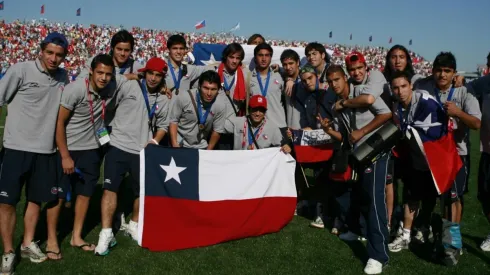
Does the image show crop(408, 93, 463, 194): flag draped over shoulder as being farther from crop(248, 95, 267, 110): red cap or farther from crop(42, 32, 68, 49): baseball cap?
crop(42, 32, 68, 49): baseball cap

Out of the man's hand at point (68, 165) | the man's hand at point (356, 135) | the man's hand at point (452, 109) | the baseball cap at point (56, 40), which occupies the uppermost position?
the baseball cap at point (56, 40)

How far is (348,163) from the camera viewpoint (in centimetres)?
500

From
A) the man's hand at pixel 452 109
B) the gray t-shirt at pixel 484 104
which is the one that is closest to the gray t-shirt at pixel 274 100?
the man's hand at pixel 452 109

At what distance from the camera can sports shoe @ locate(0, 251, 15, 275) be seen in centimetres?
434

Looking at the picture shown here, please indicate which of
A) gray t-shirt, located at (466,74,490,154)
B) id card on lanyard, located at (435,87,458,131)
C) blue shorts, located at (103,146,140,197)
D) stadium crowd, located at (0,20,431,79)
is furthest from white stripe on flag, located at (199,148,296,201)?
stadium crowd, located at (0,20,431,79)

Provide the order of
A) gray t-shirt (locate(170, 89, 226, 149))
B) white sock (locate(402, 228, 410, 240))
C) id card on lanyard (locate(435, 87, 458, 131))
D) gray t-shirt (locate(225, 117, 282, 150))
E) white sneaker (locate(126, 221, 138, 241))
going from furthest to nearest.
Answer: gray t-shirt (locate(225, 117, 282, 150)) → gray t-shirt (locate(170, 89, 226, 149)) → white sneaker (locate(126, 221, 138, 241)) → white sock (locate(402, 228, 410, 240)) → id card on lanyard (locate(435, 87, 458, 131))

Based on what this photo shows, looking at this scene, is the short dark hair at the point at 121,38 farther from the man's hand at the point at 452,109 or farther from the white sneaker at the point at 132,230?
the man's hand at the point at 452,109

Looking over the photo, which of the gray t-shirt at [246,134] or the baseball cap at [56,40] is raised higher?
the baseball cap at [56,40]

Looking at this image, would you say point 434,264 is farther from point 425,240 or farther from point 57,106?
point 57,106

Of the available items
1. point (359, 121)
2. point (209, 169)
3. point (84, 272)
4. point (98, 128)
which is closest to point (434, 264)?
point (359, 121)

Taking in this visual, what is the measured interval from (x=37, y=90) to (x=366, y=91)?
3528 mm

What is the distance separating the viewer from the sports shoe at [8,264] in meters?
4.34

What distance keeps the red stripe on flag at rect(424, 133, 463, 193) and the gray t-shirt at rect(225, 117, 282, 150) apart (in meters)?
2.07

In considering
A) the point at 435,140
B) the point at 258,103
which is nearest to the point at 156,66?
the point at 258,103
